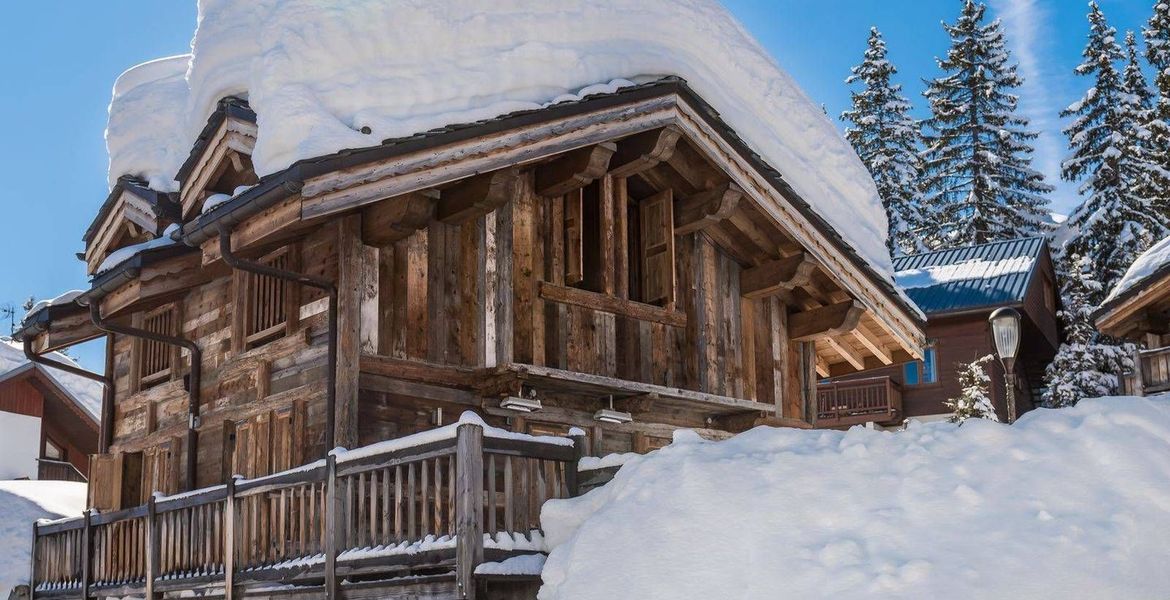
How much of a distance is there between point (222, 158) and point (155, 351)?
10.6 ft

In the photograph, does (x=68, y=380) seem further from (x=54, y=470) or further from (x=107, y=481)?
(x=107, y=481)

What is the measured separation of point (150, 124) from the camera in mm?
19125

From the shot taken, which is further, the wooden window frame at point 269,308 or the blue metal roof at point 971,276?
the blue metal roof at point 971,276

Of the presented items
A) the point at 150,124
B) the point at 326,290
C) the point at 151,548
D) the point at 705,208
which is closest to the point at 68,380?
the point at 150,124

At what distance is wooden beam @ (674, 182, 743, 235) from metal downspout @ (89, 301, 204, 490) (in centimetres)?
617

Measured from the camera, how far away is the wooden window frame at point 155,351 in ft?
52.3

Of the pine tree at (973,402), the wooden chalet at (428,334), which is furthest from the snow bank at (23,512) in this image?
the pine tree at (973,402)

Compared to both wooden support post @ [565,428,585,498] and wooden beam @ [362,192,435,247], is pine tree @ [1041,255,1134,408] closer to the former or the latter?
wooden beam @ [362,192,435,247]

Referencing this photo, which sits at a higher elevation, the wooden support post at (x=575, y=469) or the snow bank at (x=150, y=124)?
the snow bank at (x=150, y=124)

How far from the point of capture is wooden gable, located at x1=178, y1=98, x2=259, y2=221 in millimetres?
14484

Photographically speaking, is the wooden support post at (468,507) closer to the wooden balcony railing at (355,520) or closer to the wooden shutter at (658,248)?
A: the wooden balcony railing at (355,520)

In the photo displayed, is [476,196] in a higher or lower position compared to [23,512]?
higher

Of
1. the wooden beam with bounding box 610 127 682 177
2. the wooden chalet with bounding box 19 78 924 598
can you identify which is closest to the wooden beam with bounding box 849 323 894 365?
the wooden chalet with bounding box 19 78 924 598

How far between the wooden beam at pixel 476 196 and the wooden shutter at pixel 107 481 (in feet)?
20.6
